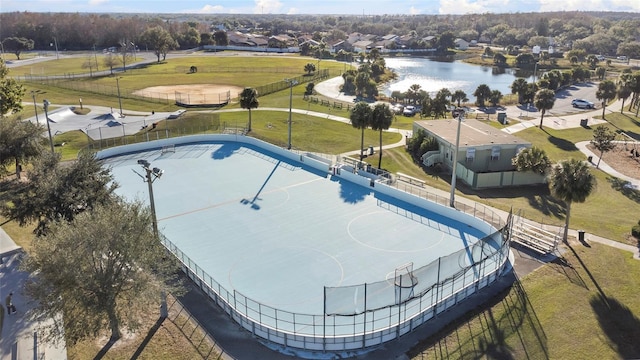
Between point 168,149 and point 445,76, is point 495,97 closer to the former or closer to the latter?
point 445,76

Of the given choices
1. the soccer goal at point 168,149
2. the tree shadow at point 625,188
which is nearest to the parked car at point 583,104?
the tree shadow at point 625,188

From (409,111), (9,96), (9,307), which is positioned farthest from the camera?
(409,111)

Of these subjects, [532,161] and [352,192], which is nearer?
[352,192]

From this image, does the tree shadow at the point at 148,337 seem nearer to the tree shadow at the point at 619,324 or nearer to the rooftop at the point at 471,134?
the tree shadow at the point at 619,324

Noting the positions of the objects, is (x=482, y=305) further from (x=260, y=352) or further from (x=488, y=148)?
(x=488, y=148)

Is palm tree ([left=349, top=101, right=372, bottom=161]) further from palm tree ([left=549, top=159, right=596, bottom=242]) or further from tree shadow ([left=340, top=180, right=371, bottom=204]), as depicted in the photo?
palm tree ([left=549, top=159, right=596, bottom=242])

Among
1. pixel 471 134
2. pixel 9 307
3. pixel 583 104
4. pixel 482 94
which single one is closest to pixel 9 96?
pixel 9 307

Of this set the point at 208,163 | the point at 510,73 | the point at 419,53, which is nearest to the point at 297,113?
the point at 208,163
